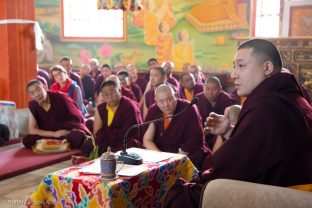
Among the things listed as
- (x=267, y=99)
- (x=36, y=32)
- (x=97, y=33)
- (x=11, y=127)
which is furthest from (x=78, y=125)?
(x=97, y=33)

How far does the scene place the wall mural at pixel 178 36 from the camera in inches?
349

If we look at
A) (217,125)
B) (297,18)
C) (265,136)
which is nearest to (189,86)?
(297,18)

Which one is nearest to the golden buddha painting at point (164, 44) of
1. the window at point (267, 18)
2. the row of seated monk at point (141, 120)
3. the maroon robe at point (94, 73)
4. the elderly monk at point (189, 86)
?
the maroon robe at point (94, 73)

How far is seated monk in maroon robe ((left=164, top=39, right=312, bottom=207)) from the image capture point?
79.2 inches

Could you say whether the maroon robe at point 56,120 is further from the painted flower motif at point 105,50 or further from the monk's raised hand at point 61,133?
the painted flower motif at point 105,50

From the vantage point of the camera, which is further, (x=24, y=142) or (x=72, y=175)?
(x=24, y=142)

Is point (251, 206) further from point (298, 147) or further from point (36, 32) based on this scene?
point (36, 32)

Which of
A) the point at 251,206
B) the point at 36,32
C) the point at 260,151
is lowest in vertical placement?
the point at 251,206

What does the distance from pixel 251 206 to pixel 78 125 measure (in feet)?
12.6

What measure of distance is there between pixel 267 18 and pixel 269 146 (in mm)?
7017

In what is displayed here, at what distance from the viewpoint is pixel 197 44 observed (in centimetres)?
933

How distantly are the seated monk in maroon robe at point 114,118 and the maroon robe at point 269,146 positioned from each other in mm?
2728

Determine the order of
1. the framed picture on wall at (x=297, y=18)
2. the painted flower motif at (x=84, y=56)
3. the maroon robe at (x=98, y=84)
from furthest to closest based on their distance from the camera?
the painted flower motif at (x=84, y=56)
the maroon robe at (x=98, y=84)
the framed picture on wall at (x=297, y=18)

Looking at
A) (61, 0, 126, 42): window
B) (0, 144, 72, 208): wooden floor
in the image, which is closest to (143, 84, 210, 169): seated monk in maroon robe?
(0, 144, 72, 208): wooden floor
